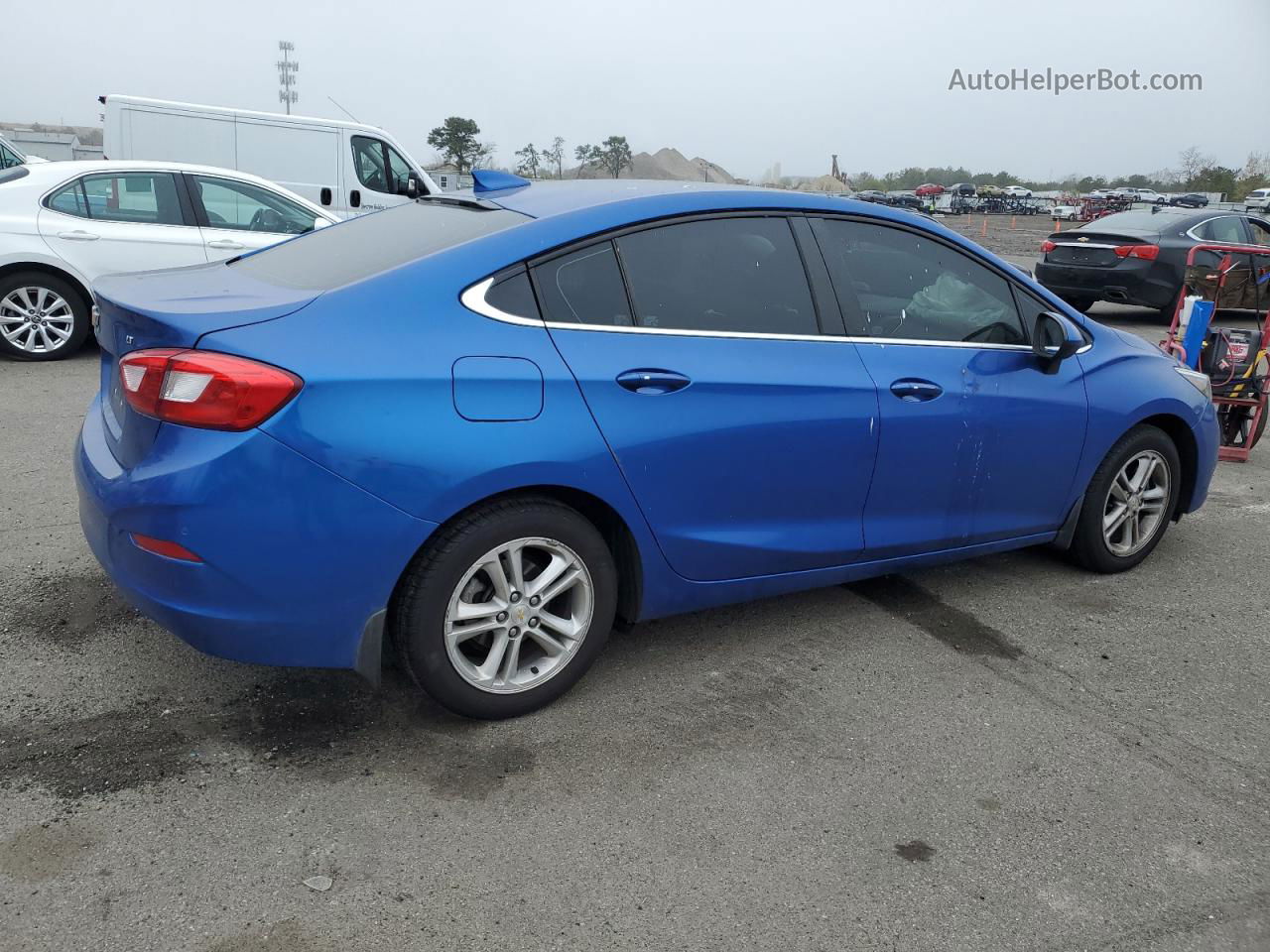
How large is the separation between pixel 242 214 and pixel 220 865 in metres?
7.52

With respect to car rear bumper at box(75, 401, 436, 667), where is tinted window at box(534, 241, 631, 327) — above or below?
above

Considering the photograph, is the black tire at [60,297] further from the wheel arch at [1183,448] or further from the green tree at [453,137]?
the green tree at [453,137]

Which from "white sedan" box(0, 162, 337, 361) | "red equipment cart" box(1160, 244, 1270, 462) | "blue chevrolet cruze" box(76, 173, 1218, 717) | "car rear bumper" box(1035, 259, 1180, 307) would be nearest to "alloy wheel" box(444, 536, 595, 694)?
"blue chevrolet cruze" box(76, 173, 1218, 717)

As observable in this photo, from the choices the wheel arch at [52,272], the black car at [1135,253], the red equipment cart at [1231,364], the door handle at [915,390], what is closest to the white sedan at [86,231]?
the wheel arch at [52,272]

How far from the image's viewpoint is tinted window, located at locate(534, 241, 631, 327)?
316 centimetres

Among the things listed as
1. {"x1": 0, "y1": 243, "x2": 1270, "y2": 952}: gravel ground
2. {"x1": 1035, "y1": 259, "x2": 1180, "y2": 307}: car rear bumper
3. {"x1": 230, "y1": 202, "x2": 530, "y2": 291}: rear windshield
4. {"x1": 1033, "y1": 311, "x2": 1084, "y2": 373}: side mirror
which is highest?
{"x1": 230, "y1": 202, "x2": 530, "y2": 291}: rear windshield

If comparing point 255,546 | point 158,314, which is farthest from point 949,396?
point 158,314

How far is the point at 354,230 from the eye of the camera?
3.79m

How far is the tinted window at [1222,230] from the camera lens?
Answer: 1367cm

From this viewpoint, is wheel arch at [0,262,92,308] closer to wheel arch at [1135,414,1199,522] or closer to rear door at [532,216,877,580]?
rear door at [532,216,877,580]

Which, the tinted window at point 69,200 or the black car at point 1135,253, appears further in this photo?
the black car at point 1135,253

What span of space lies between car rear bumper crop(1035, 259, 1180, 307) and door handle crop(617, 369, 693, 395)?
10680mm

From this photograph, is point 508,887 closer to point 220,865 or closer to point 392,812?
point 392,812

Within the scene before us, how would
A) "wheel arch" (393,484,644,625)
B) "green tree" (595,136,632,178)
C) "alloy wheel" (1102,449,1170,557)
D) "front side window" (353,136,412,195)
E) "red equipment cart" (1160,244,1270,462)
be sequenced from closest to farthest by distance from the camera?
"wheel arch" (393,484,644,625) → "alloy wheel" (1102,449,1170,557) → "red equipment cart" (1160,244,1270,462) → "front side window" (353,136,412,195) → "green tree" (595,136,632,178)
